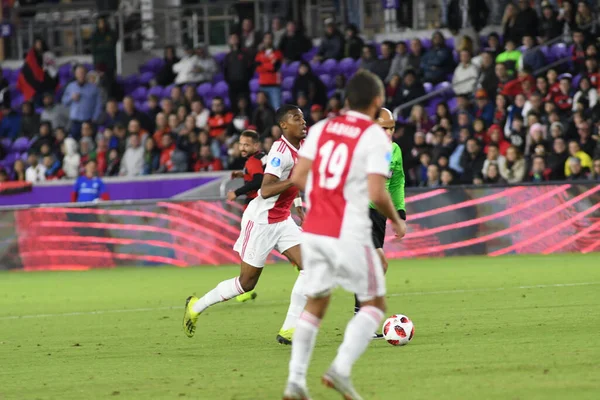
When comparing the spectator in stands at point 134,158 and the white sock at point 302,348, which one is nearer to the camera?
the white sock at point 302,348

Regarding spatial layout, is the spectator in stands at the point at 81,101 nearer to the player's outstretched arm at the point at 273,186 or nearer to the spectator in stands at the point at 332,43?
the spectator in stands at the point at 332,43

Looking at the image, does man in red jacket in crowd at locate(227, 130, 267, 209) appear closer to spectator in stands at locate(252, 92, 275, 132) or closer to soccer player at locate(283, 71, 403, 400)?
soccer player at locate(283, 71, 403, 400)

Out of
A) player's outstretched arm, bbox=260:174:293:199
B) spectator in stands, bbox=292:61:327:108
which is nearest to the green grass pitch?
player's outstretched arm, bbox=260:174:293:199

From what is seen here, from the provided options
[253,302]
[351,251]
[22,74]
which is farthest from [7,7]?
[351,251]

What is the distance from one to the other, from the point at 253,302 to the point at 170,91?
14.4 m

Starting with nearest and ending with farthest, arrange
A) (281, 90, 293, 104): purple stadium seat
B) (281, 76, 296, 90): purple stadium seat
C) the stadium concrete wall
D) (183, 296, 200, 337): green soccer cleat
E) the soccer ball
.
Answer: the soccer ball < (183, 296, 200, 337): green soccer cleat < the stadium concrete wall < (281, 90, 293, 104): purple stadium seat < (281, 76, 296, 90): purple stadium seat

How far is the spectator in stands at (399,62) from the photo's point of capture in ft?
78.6

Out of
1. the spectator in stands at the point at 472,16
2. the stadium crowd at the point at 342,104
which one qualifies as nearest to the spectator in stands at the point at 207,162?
the stadium crowd at the point at 342,104

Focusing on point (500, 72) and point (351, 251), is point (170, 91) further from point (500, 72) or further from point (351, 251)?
point (351, 251)

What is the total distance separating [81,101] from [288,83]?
4.92 m

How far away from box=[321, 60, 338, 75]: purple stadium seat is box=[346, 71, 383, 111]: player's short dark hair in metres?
19.2

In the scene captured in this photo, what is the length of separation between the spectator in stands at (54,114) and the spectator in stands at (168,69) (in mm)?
2375

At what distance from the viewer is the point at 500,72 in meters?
22.0

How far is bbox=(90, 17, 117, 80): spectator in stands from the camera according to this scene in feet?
91.6
